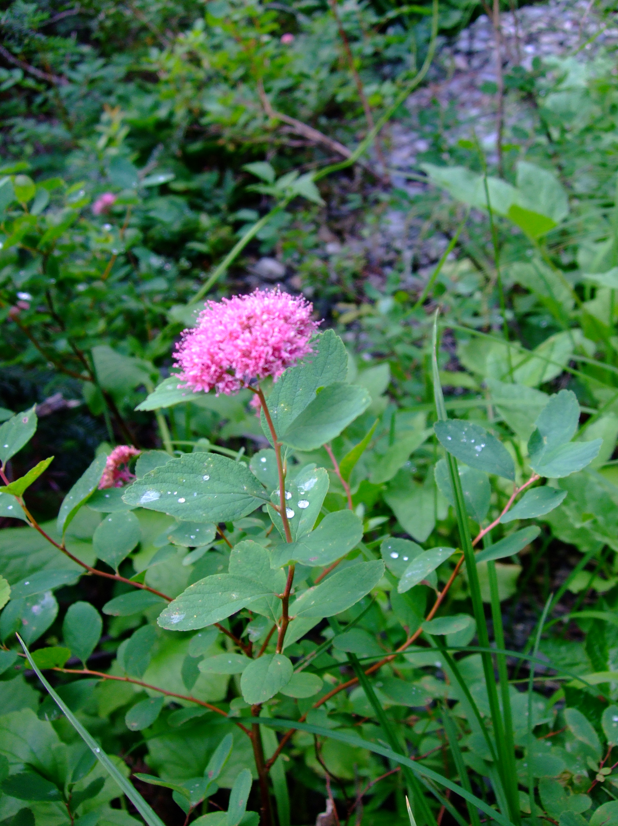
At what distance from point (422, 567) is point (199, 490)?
229 mm

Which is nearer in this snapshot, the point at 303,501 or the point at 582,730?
the point at 303,501

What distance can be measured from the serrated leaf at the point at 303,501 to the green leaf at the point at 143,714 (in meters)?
0.31

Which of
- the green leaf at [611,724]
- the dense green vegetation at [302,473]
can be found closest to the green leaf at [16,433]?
the dense green vegetation at [302,473]

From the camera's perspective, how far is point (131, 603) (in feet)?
1.98

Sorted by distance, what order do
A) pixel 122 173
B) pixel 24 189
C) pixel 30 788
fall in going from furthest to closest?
pixel 122 173
pixel 24 189
pixel 30 788

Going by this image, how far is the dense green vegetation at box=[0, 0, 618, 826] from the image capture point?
1.73 ft

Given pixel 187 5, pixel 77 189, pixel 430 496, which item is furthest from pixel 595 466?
pixel 187 5

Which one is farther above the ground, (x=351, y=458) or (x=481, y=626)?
(x=351, y=458)

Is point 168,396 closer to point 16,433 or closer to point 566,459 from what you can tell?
point 16,433

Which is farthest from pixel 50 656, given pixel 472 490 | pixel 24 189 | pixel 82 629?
pixel 24 189

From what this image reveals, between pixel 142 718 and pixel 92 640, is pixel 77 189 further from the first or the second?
pixel 142 718

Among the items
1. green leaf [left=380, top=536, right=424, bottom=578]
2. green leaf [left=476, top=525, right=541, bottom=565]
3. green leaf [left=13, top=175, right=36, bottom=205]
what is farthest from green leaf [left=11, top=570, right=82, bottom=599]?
green leaf [left=13, top=175, right=36, bottom=205]

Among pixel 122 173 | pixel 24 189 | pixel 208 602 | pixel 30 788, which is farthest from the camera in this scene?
pixel 122 173

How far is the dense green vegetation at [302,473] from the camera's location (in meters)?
0.53
